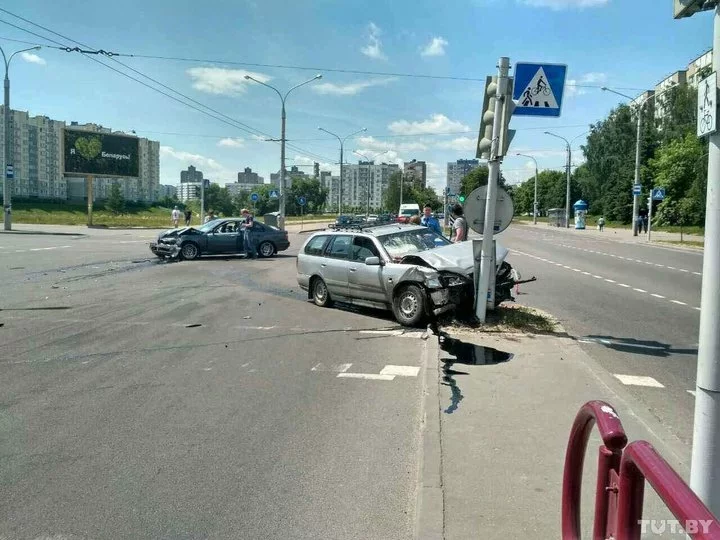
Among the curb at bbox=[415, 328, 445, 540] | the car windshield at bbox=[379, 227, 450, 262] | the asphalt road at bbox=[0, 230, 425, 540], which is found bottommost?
the asphalt road at bbox=[0, 230, 425, 540]

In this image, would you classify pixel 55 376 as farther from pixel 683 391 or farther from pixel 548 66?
pixel 548 66

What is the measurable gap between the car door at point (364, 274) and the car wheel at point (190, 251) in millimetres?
12889

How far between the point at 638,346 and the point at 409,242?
420 centimetres

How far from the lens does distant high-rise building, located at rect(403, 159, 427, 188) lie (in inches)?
4773

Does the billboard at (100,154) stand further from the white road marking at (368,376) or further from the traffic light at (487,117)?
the white road marking at (368,376)

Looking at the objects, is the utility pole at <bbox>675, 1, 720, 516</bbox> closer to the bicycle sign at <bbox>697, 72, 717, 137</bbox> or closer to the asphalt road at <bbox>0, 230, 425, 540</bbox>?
the bicycle sign at <bbox>697, 72, 717, 137</bbox>

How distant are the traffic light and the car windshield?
6.81ft

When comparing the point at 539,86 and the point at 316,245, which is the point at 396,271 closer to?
the point at 316,245

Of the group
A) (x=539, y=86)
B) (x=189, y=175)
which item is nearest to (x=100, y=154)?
(x=539, y=86)

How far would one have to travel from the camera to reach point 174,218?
151 feet

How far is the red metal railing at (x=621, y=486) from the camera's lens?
5.41 ft

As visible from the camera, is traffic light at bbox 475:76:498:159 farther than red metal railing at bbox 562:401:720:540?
Yes

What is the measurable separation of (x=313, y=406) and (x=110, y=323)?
18.2ft

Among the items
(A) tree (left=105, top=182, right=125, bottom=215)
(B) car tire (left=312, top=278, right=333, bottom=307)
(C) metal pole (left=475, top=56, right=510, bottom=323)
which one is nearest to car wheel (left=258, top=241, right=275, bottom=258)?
(B) car tire (left=312, top=278, right=333, bottom=307)
